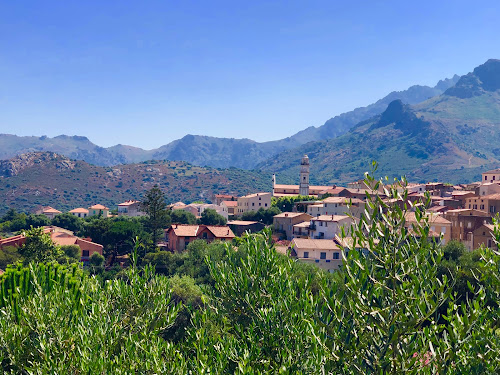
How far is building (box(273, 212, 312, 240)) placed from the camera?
292ft

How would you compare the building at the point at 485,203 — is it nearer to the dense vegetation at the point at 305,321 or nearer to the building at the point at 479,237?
the building at the point at 479,237

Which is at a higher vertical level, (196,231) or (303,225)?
(303,225)

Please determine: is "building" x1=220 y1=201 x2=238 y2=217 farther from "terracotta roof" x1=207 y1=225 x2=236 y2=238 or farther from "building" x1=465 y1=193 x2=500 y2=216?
"building" x1=465 y1=193 x2=500 y2=216

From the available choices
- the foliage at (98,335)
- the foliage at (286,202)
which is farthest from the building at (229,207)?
the foliage at (98,335)

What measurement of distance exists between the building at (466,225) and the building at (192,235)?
34.1 m

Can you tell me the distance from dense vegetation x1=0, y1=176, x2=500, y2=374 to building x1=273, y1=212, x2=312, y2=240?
219ft

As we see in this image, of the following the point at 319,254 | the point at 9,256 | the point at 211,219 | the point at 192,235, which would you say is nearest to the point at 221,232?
the point at 192,235

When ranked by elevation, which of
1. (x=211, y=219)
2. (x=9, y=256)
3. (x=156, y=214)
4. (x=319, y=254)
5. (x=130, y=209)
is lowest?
(x=130, y=209)

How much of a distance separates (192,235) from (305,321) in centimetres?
6968

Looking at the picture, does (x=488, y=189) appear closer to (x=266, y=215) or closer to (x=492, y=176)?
(x=492, y=176)

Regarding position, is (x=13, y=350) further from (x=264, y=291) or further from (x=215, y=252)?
(x=215, y=252)

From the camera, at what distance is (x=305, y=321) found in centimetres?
1541

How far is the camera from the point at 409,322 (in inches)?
473

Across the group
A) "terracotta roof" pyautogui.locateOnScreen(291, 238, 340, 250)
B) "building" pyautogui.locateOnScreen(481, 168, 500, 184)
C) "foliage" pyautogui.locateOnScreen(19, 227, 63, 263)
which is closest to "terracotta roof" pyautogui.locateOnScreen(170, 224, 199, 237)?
"terracotta roof" pyautogui.locateOnScreen(291, 238, 340, 250)
